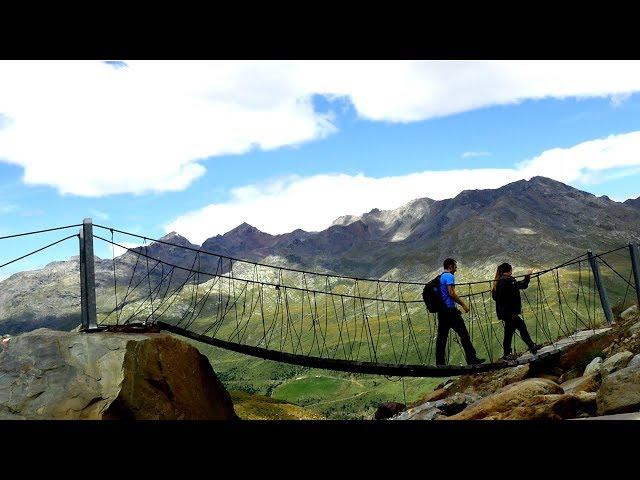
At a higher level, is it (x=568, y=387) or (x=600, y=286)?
(x=600, y=286)

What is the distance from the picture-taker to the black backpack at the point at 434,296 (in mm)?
14094

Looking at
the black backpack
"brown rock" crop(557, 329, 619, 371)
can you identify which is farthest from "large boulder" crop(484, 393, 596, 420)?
"brown rock" crop(557, 329, 619, 371)

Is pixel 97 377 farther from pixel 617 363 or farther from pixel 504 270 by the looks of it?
pixel 617 363

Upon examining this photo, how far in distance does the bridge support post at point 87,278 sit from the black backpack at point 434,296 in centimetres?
742

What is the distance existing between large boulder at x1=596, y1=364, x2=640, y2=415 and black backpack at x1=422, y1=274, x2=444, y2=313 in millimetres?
3914

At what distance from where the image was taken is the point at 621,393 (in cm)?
1120

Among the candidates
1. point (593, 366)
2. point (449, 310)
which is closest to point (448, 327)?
point (449, 310)

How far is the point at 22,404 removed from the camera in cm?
962

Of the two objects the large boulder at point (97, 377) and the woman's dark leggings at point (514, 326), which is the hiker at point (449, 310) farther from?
the large boulder at point (97, 377)

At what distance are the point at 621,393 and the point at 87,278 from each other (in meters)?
10.5

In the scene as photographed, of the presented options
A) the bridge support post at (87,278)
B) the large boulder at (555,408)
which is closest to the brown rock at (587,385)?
the large boulder at (555,408)
